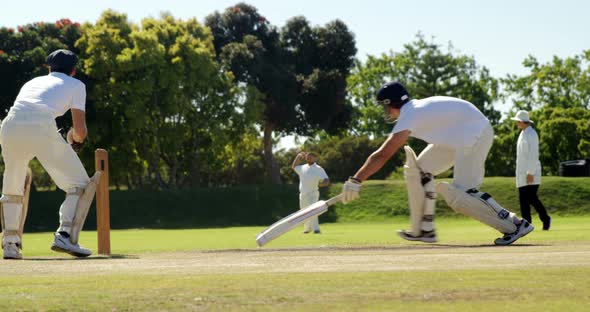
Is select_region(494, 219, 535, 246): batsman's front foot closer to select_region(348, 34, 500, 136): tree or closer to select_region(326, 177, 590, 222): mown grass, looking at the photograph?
select_region(326, 177, 590, 222): mown grass

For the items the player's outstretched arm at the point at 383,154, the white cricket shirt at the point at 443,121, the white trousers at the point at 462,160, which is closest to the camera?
the player's outstretched arm at the point at 383,154

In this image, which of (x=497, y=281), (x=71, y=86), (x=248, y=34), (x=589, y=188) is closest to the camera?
(x=497, y=281)

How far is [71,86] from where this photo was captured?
11.1m

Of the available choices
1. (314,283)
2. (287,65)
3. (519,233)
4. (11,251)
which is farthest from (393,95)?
(287,65)

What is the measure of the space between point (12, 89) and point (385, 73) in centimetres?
4503

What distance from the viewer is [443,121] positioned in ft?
37.8

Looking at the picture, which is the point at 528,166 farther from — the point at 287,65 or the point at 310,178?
the point at 287,65

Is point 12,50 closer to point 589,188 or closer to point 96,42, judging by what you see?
point 96,42

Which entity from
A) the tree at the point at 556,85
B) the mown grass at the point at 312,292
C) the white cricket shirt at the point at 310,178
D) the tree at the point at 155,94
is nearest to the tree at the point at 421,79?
the tree at the point at 556,85

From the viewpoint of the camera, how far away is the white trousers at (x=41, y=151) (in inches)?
430

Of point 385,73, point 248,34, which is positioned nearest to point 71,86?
point 248,34

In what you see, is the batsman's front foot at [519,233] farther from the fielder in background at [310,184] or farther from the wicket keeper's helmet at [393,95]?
the fielder in background at [310,184]

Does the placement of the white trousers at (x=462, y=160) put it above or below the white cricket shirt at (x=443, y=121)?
below

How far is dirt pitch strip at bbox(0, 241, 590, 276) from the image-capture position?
327 inches
